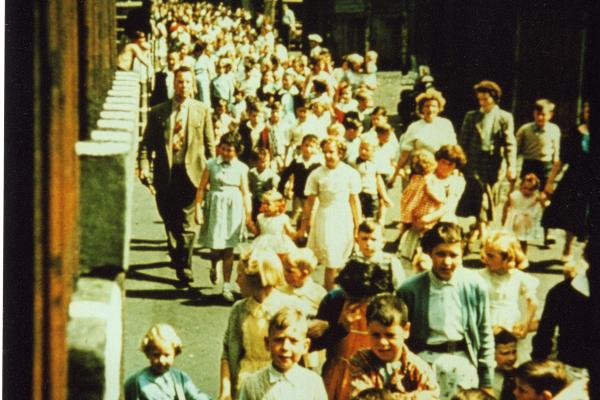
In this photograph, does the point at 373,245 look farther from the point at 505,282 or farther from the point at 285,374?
the point at 285,374

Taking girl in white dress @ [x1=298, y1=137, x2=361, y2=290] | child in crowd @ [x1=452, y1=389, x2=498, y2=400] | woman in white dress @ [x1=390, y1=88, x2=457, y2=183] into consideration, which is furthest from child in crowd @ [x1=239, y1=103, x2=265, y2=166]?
child in crowd @ [x1=452, y1=389, x2=498, y2=400]

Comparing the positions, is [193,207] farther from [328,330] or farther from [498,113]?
[328,330]

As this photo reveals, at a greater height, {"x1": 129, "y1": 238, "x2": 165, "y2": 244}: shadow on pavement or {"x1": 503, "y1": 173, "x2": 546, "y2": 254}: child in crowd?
{"x1": 503, "y1": 173, "x2": 546, "y2": 254}: child in crowd

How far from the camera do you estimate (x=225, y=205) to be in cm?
901

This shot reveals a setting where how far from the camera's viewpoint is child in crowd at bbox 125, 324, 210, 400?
16.4 feet

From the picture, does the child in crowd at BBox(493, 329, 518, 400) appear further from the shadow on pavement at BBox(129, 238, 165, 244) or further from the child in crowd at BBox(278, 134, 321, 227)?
the shadow on pavement at BBox(129, 238, 165, 244)

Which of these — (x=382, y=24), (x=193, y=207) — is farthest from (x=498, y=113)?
(x=382, y=24)

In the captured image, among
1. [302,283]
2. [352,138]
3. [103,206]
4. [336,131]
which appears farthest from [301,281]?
[352,138]

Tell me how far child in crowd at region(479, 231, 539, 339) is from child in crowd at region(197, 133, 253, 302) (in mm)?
3255

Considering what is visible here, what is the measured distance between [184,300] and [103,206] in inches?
290

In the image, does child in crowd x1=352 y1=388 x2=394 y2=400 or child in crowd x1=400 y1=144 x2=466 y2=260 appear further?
child in crowd x1=400 y1=144 x2=466 y2=260

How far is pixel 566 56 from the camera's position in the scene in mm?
15945

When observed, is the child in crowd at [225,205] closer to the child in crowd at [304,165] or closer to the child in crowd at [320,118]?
the child in crowd at [304,165]

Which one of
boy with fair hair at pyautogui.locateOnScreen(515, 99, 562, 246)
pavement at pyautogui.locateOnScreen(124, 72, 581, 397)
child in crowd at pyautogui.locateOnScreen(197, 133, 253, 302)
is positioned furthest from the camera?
boy with fair hair at pyautogui.locateOnScreen(515, 99, 562, 246)
